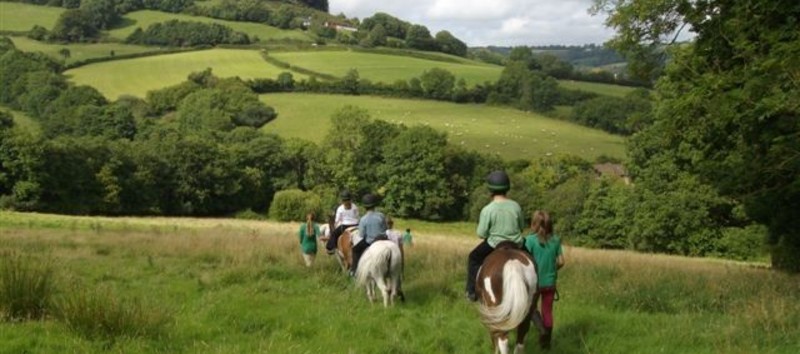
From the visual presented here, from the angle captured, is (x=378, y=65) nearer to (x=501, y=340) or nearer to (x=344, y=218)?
(x=344, y=218)

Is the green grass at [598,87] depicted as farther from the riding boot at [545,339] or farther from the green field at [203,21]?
the riding boot at [545,339]

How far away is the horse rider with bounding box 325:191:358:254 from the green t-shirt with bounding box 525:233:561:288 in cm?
652

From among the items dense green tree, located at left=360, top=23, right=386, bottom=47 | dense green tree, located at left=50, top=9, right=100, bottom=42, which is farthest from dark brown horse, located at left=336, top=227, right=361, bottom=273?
dense green tree, located at left=50, top=9, right=100, bottom=42

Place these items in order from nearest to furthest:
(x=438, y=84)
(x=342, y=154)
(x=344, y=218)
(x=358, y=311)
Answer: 1. (x=358, y=311)
2. (x=344, y=218)
3. (x=342, y=154)
4. (x=438, y=84)

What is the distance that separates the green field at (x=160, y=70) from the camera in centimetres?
11456

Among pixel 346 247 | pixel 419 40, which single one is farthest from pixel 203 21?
pixel 346 247

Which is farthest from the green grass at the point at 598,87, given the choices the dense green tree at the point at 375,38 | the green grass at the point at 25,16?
the green grass at the point at 25,16

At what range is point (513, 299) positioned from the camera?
7.95 metres

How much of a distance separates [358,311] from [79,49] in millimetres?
136003

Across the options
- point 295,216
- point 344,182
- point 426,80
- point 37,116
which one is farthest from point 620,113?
point 37,116

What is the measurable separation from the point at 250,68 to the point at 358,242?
380 feet

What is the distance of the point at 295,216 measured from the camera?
7744 cm

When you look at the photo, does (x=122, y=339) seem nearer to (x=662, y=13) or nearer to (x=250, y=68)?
(x=662, y=13)

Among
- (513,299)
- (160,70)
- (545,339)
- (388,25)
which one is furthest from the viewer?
(388,25)
